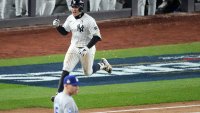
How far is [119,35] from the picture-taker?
22922mm

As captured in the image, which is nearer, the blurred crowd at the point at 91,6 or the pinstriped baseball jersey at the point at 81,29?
the pinstriped baseball jersey at the point at 81,29

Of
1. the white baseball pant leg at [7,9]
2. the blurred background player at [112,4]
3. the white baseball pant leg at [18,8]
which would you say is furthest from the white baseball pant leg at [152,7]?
the white baseball pant leg at [7,9]

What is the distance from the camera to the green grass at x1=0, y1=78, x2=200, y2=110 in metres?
14.6

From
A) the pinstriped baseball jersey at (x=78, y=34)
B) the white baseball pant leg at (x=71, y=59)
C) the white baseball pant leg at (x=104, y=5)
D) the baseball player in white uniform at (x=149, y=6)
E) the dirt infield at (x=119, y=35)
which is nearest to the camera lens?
the white baseball pant leg at (x=71, y=59)

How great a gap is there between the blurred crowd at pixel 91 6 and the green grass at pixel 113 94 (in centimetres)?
761

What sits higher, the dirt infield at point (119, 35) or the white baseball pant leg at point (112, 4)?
the white baseball pant leg at point (112, 4)

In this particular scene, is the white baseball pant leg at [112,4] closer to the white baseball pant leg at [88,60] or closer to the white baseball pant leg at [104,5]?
the white baseball pant leg at [104,5]

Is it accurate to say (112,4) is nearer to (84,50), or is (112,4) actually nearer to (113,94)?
(113,94)

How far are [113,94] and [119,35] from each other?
7.73 metres

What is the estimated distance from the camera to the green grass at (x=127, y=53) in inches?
767

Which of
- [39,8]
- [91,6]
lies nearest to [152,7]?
[91,6]

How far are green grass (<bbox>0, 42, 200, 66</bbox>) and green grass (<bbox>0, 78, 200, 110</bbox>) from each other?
3.11 meters

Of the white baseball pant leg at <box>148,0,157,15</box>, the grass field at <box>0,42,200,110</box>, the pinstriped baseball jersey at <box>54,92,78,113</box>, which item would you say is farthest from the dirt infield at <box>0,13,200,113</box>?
the pinstriped baseball jersey at <box>54,92,78,113</box>

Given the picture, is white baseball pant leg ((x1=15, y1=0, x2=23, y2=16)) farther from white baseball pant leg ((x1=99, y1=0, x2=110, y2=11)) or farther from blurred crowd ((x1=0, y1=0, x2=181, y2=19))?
white baseball pant leg ((x1=99, y1=0, x2=110, y2=11))
